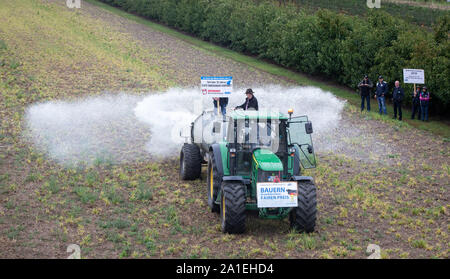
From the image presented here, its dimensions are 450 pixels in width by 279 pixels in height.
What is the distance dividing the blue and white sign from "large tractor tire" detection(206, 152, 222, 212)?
64.2 inches

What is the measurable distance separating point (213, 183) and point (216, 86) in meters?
5.62

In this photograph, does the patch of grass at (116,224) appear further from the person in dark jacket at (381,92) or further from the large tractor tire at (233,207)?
the person in dark jacket at (381,92)

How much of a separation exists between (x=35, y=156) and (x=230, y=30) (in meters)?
27.6

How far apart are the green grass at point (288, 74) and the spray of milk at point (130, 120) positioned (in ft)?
5.45

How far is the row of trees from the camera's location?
26.8 metres

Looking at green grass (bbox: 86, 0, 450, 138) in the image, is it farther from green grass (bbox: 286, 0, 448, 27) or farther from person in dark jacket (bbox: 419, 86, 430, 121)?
green grass (bbox: 286, 0, 448, 27)

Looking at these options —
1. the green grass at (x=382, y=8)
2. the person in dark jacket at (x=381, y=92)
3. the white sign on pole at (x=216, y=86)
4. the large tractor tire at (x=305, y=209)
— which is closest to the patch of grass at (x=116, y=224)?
the large tractor tire at (x=305, y=209)

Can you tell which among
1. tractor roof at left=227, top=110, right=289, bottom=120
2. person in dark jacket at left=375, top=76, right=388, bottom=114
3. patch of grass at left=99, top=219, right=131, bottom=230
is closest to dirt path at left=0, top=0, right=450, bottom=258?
patch of grass at left=99, top=219, right=131, bottom=230

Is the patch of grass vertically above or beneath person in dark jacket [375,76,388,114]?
beneath

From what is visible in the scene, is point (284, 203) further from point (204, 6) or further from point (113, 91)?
point (204, 6)

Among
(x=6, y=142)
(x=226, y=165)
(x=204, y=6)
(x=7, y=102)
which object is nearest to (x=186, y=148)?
(x=226, y=165)

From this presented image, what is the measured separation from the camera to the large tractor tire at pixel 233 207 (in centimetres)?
1156

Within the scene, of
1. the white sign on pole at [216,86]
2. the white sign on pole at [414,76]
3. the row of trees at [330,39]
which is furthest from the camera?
the row of trees at [330,39]
